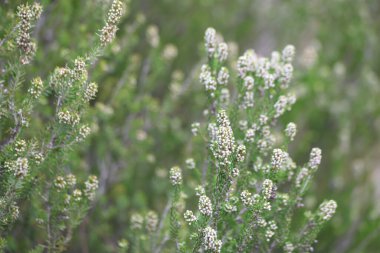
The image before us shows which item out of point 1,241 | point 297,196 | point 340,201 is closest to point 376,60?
point 340,201

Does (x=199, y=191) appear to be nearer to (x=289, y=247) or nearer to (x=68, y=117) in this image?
(x=289, y=247)

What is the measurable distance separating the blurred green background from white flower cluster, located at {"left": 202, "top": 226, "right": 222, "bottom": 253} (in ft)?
4.08

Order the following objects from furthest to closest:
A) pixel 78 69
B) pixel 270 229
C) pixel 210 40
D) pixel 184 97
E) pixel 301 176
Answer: pixel 184 97 → pixel 210 40 → pixel 301 176 → pixel 270 229 → pixel 78 69

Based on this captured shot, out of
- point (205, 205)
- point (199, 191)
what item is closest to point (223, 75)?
point (199, 191)

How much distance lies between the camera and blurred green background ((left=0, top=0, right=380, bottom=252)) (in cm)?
387

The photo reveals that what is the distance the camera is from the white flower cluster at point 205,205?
224 cm

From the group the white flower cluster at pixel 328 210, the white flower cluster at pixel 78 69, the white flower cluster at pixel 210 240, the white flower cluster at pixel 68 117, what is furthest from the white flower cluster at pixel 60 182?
the white flower cluster at pixel 328 210

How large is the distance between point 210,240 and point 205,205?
165mm

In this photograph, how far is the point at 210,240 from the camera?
224 cm

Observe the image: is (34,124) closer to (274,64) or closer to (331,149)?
(274,64)

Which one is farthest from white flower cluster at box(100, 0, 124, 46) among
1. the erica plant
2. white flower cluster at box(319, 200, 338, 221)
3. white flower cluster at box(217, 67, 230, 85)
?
white flower cluster at box(319, 200, 338, 221)

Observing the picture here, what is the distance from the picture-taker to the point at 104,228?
13.1 ft

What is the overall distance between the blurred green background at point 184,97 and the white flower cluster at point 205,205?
3.95ft

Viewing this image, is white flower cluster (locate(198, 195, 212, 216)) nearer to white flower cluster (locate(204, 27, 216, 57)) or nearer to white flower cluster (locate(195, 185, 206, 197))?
white flower cluster (locate(195, 185, 206, 197))
